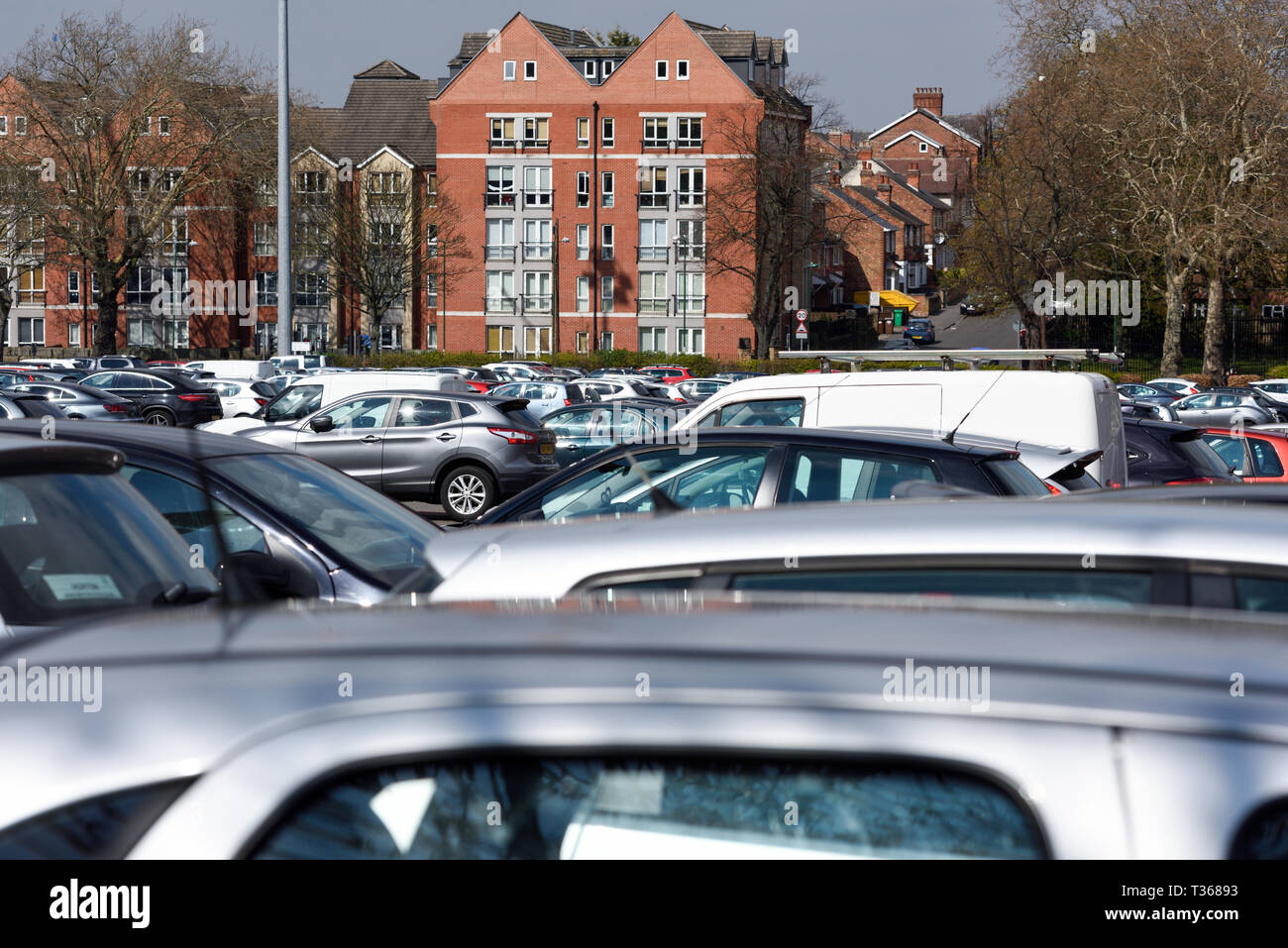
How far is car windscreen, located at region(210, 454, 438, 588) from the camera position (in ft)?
18.9

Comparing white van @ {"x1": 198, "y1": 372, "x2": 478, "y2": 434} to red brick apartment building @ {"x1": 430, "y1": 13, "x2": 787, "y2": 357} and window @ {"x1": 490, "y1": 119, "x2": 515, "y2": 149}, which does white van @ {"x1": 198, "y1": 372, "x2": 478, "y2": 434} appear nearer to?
red brick apartment building @ {"x1": 430, "y1": 13, "x2": 787, "y2": 357}

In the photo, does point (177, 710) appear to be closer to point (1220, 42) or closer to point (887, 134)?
point (1220, 42)

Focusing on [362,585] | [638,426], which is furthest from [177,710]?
[638,426]

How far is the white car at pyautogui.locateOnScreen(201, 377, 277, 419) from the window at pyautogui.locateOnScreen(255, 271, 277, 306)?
41.3 metres

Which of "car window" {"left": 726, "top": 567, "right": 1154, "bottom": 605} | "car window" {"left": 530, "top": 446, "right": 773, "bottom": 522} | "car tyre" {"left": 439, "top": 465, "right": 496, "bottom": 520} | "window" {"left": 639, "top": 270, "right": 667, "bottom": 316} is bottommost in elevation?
"car tyre" {"left": 439, "top": 465, "right": 496, "bottom": 520}

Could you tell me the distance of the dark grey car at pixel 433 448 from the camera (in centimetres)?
1878

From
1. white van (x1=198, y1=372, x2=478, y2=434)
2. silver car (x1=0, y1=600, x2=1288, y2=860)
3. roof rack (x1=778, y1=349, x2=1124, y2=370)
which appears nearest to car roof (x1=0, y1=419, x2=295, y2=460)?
silver car (x1=0, y1=600, x2=1288, y2=860)

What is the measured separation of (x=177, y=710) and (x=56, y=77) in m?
62.2

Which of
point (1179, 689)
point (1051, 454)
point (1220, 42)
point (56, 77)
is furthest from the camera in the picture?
point (56, 77)

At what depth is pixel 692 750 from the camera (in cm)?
146

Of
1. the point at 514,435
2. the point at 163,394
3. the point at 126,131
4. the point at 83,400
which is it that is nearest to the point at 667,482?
the point at 514,435

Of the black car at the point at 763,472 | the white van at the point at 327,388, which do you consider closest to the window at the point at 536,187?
the white van at the point at 327,388

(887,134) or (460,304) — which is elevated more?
(887,134)
